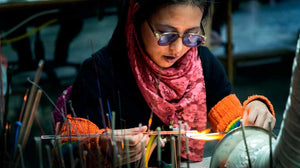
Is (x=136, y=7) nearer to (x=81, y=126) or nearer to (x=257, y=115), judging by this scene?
(x=81, y=126)

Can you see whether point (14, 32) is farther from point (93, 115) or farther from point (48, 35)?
point (93, 115)

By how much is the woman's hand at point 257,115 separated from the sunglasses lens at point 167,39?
0.45 m

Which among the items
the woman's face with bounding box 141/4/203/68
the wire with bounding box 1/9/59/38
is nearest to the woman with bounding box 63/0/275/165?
the woman's face with bounding box 141/4/203/68

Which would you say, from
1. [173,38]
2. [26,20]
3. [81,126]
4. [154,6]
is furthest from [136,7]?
[26,20]

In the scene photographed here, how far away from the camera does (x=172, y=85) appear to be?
159cm

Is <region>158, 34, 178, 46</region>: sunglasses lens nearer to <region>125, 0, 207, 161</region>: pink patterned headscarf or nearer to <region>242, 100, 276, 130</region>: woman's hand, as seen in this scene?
<region>125, 0, 207, 161</region>: pink patterned headscarf

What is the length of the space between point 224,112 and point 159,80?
33 centimetres

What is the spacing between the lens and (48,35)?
6.66m

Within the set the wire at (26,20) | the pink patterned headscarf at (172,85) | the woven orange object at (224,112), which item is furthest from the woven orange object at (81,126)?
the wire at (26,20)

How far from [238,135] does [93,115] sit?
609 millimetres

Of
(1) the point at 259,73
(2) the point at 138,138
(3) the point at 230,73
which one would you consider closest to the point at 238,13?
(1) the point at 259,73

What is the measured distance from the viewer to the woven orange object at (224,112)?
1.63 m

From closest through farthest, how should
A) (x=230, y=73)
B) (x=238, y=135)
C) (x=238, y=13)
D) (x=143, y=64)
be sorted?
1. (x=238, y=135)
2. (x=143, y=64)
3. (x=230, y=73)
4. (x=238, y=13)

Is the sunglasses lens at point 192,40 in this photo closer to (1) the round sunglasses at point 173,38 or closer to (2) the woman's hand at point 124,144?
(1) the round sunglasses at point 173,38
